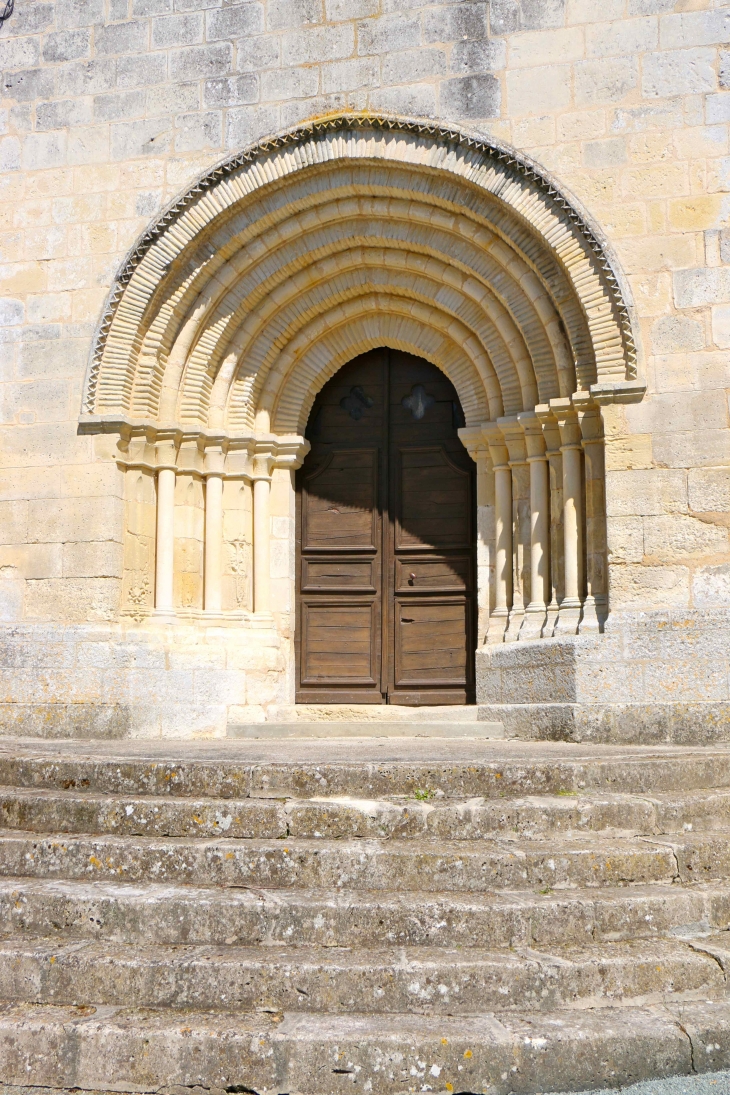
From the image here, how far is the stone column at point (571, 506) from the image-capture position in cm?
682

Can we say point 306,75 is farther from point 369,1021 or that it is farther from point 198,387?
point 369,1021

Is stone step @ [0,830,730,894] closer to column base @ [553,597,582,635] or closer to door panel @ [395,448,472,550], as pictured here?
column base @ [553,597,582,635]

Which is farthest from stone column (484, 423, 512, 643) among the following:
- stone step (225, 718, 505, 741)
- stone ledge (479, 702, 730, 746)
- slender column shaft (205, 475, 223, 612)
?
slender column shaft (205, 475, 223, 612)

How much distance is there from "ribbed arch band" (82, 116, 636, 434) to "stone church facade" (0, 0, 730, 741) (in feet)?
0.07

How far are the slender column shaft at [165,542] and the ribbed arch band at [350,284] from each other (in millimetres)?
453

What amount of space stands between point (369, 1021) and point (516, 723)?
3748 millimetres

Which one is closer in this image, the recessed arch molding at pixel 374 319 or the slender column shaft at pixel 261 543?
the recessed arch molding at pixel 374 319

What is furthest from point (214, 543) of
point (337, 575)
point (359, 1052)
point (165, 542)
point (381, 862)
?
point (359, 1052)

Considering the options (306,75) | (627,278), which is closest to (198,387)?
(306,75)

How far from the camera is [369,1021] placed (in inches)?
124

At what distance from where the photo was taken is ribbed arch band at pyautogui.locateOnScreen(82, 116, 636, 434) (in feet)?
22.6

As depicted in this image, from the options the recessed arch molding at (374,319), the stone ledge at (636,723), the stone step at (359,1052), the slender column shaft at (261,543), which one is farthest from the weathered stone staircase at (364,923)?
the slender column shaft at (261,543)

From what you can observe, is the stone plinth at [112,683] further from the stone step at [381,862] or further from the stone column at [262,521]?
the stone step at [381,862]

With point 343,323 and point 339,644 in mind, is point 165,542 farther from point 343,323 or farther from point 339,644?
point 343,323
